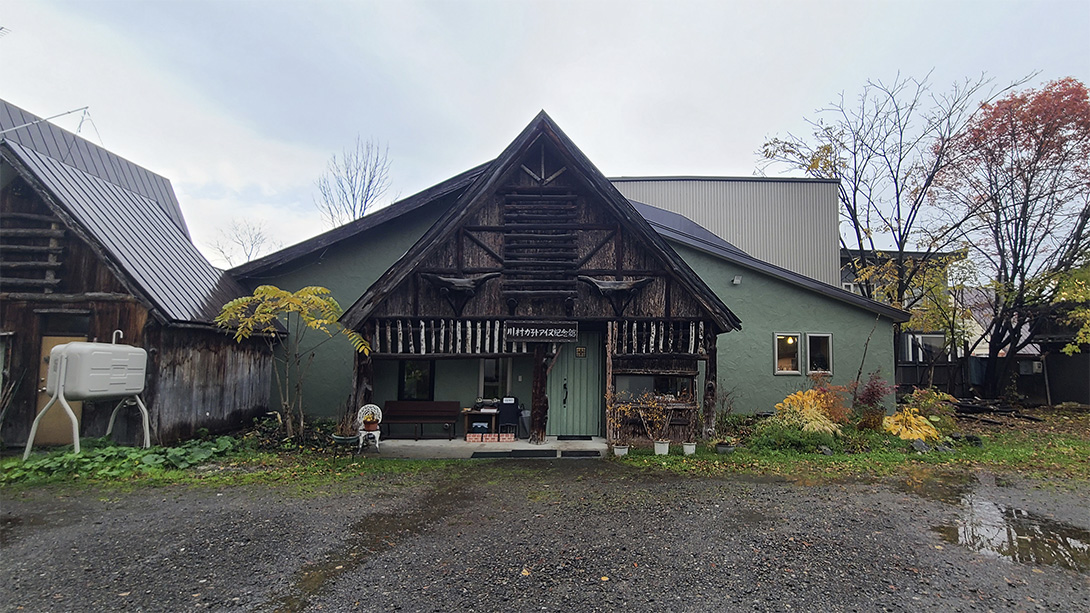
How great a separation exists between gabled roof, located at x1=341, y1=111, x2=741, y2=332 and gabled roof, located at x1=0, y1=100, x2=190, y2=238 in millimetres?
7006

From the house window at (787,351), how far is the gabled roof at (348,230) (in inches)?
328

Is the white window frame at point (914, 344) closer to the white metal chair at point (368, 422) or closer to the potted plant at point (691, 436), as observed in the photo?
the potted plant at point (691, 436)

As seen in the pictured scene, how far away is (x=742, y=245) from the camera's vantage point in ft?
63.6

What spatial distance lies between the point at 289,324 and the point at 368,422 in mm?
3992

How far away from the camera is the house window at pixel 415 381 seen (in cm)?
1104

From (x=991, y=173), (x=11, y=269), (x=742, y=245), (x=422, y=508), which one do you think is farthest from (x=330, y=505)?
(x=991, y=173)

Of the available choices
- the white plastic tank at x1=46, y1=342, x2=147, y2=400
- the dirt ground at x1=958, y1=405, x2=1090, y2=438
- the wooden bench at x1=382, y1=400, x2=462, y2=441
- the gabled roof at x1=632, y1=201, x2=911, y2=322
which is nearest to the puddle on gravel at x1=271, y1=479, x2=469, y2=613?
the wooden bench at x1=382, y1=400, x2=462, y2=441

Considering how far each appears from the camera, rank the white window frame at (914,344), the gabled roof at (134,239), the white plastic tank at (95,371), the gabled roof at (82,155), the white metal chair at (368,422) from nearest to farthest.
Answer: the white plastic tank at (95,371) < the gabled roof at (134,239) < the white metal chair at (368,422) < the gabled roof at (82,155) < the white window frame at (914,344)

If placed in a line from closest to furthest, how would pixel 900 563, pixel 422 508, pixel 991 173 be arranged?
1. pixel 900 563
2. pixel 422 508
3. pixel 991 173

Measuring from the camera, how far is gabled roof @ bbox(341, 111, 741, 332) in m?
9.71

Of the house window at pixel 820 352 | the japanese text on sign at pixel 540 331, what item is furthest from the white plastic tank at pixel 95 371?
the house window at pixel 820 352

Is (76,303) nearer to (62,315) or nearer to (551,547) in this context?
(62,315)

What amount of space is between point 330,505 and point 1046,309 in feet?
70.6

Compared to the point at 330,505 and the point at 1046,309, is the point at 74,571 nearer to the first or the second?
the point at 330,505
